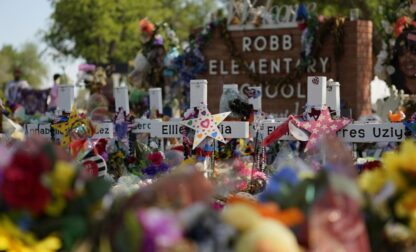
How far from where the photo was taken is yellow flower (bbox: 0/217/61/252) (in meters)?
2.75

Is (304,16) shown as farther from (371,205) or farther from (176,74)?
(371,205)

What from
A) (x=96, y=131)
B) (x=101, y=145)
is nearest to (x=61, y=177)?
(x=96, y=131)

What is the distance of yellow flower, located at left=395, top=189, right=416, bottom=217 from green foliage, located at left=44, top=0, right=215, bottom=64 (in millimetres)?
31343

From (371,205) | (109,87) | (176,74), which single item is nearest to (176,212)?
(371,205)

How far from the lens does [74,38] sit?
3609 cm

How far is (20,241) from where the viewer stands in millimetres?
2787

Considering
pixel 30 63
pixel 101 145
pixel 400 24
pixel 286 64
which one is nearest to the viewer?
pixel 101 145

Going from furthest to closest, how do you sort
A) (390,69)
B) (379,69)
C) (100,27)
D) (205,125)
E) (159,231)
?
(100,27) → (379,69) → (390,69) → (205,125) → (159,231)

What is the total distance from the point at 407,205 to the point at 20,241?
51.8 inches

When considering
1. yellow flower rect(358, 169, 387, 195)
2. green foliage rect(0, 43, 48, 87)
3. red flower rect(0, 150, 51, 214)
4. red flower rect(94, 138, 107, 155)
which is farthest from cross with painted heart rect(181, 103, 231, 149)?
green foliage rect(0, 43, 48, 87)

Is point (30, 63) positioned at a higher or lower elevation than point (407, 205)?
higher

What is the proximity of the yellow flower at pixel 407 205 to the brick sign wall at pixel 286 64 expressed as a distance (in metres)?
12.4

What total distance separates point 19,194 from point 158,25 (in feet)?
50.2

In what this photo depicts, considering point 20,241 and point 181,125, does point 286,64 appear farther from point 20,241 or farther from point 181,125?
point 20,241
